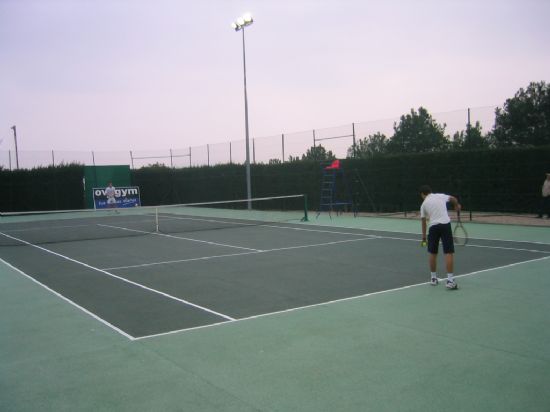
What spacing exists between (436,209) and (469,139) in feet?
44.4

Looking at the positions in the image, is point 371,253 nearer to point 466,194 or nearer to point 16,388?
point 16,388

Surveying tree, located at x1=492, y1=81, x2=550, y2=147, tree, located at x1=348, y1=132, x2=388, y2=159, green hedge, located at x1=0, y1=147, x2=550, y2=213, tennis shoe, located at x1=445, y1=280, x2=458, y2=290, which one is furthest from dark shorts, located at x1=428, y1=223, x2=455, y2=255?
tree, located at x1=492, y1=81, x2=550, y2=147

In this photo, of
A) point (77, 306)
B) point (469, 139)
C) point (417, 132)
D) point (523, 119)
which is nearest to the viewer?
point (77, 306)

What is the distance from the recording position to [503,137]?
110 ft

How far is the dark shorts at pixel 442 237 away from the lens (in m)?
7.46

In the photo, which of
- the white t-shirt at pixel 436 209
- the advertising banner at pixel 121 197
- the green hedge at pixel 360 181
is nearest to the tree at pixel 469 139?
the green hedge at pixel 360 181

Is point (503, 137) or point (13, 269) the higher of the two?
point (503, 137)

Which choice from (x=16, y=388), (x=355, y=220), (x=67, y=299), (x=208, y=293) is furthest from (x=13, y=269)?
(x=355, y=220)

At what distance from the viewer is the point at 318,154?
25391mm

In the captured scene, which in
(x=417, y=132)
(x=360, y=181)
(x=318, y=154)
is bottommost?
(x=360, y=181)

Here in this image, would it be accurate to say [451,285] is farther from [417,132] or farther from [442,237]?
[417,132]

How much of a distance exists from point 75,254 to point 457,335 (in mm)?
9513

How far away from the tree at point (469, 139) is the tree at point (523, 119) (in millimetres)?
12394

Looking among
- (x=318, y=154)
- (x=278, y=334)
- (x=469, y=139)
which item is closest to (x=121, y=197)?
(x=318, y=154)
